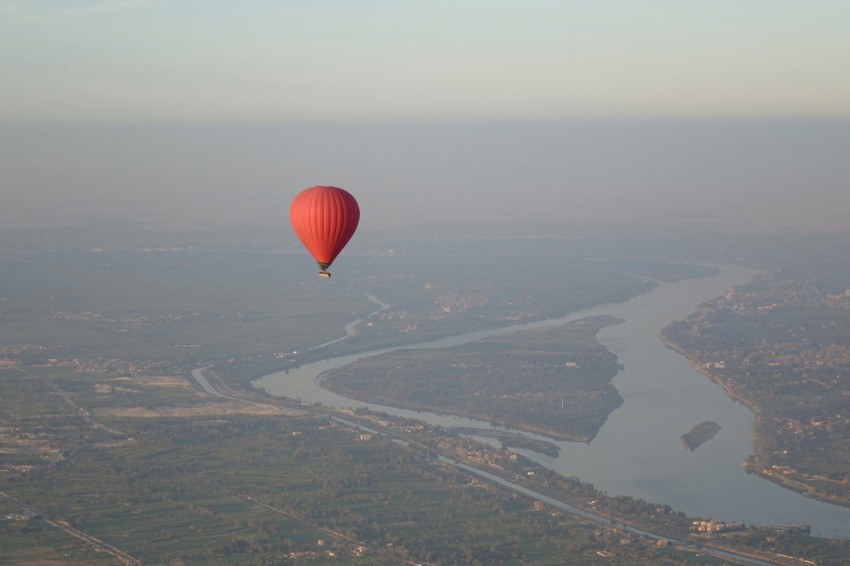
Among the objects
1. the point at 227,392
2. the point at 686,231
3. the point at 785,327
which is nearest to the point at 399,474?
the point at 227,392

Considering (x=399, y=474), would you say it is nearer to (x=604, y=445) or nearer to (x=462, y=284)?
(x=604, y=445)

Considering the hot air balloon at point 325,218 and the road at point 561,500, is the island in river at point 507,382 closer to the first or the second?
the road at point 561,500

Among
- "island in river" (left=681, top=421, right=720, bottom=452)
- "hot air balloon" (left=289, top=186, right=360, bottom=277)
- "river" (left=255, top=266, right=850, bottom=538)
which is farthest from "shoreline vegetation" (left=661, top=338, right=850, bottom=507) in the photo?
"hot air balloon" (left=289, top=186, right=360, bottom=277)

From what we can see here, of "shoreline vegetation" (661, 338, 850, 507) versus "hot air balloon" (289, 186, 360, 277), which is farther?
"shoreline vegetation" (661, 338, 850, 507)

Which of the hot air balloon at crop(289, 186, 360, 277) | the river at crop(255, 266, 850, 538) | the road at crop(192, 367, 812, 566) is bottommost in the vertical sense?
the road at crop(192, 367, 812, 566)

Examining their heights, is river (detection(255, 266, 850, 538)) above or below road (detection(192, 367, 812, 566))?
above

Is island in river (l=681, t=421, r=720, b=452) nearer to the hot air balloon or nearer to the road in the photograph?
the road

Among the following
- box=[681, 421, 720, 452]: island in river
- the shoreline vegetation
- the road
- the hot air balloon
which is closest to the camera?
the hot air balloon
